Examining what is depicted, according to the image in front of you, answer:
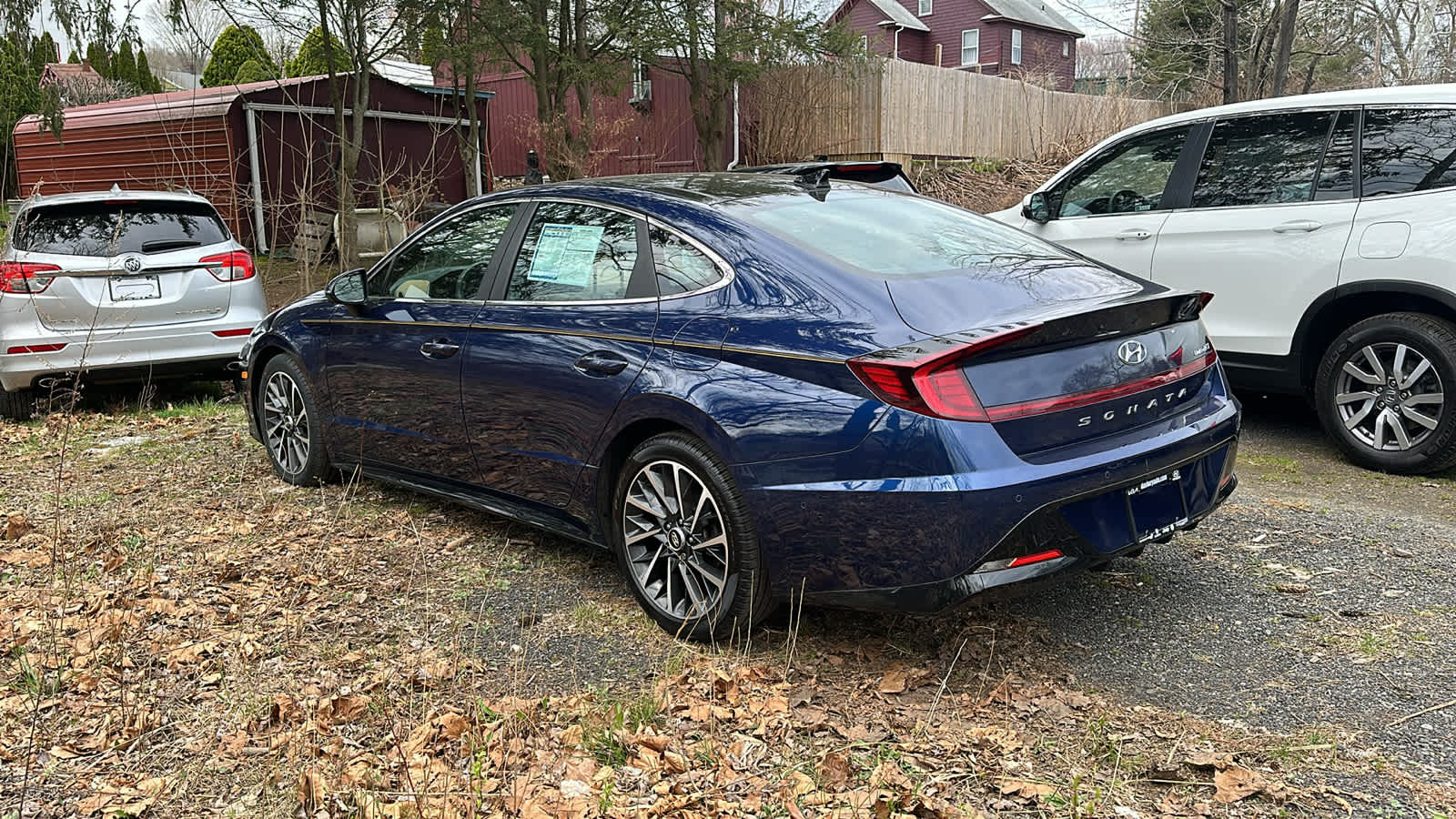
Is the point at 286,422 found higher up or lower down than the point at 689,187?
lower down

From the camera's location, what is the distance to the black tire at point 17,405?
8.12 m

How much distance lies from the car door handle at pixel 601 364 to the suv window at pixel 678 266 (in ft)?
0.93

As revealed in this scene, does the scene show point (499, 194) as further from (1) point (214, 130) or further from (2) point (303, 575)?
(1) point (214, 130)

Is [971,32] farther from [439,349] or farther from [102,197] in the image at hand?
[439,349]

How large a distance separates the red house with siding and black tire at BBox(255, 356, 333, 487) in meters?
37.0

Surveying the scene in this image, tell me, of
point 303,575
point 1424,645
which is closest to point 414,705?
point 303,575

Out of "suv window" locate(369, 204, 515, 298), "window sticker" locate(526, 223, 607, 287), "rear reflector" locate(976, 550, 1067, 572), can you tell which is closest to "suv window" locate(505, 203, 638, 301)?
"window sticker" locate(526, 223, 607, 287)

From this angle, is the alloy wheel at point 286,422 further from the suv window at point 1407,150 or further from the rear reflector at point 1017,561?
the suv window at point 1407,150

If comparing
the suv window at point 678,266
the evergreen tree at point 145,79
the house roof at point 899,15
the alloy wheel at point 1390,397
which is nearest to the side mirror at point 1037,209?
the alloy wheel at point 1390,397

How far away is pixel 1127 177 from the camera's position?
22.8ft

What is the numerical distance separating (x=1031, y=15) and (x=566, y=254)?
142 feet

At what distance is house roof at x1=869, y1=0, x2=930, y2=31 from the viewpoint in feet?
131

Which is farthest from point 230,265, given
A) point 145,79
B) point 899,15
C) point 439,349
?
point 899,15

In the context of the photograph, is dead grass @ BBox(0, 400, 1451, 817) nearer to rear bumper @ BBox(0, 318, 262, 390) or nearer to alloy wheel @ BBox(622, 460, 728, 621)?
alloy wheel @ BBox(622, 460, 728, 621)
